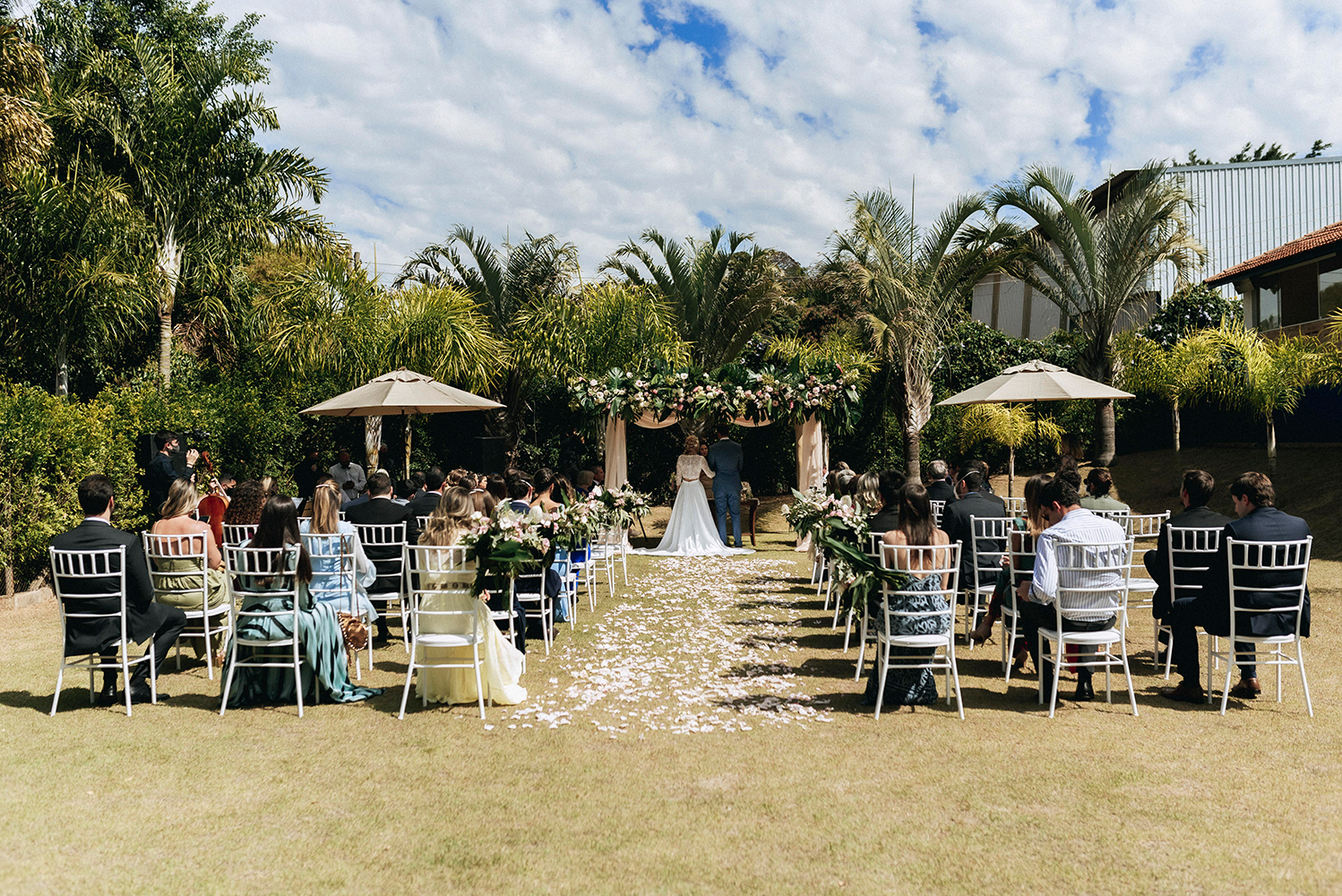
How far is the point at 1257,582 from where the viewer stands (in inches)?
222

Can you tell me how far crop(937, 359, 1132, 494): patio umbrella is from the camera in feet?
34.6

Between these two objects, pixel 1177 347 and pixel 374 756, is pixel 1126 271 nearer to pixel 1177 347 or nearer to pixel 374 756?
pixel 1177 347

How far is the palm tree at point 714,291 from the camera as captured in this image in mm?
19484

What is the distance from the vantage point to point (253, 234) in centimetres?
1752

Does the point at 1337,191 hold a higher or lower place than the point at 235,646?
higher

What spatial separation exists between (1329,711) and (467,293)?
1636 cm

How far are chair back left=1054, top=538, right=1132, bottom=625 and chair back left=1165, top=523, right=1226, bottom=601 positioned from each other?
2.18ft

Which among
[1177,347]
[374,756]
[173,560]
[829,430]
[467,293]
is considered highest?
[467,293]

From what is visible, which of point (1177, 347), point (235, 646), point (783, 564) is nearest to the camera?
point (235, 646)

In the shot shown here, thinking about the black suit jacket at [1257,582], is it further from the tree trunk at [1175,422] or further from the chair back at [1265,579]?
the tree trunk at [1175,422]

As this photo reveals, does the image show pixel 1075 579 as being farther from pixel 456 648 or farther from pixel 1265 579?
pixel 456 648

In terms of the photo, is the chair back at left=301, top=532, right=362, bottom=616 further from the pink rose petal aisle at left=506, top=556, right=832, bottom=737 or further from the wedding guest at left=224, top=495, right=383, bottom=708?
the pink rose petal aisle at left=506, top=556, right=832, bottom=737

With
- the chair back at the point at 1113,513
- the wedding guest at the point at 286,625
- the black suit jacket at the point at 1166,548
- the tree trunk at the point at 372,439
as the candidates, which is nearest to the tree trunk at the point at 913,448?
the tree trunk at the point at 372,439

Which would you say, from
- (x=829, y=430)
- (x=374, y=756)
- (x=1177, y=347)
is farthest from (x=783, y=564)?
(x=1177, y=347)
